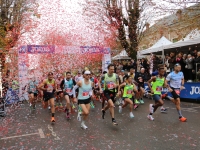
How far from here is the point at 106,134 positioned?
6.29 m

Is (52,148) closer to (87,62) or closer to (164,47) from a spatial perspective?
(164,47)

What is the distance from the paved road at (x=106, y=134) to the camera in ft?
17.3

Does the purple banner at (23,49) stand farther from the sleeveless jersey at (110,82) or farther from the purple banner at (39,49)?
the sleeveless jersey at (110,82)

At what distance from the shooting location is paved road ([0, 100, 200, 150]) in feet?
17.3

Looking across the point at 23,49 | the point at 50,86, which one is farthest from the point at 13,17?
the point at 50,86

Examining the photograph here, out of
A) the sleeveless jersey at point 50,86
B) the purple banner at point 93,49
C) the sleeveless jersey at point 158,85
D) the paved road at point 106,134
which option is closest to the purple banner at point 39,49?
the purple banner at point 93,49

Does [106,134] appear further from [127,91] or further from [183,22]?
[183,22]

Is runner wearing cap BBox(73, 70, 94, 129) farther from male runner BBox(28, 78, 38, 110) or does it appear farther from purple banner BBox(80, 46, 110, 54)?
purple banner BBox(80, 46, 110, 54)

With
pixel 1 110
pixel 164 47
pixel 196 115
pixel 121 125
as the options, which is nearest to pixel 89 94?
pixel 121 125

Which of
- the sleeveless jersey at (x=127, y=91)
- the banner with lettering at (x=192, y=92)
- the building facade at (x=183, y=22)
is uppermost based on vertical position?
the building facade at (x=183, y=22)

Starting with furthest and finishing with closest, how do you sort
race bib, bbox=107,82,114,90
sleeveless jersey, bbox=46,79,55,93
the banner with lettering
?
the banner with lettering, sleeveless jersey, bbox=46,79,55,93, race bib, bbox=107,82,114,90

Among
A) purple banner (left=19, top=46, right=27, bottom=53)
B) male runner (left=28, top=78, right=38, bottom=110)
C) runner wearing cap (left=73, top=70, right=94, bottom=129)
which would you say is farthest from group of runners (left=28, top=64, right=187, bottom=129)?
purple banner (left=19, top=46, right=27, bottom=53)

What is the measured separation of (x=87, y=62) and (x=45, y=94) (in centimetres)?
1404

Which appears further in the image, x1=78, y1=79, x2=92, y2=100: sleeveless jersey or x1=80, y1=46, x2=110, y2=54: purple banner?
x1=80, y1=46, x2=110, y2=54: purple banner
